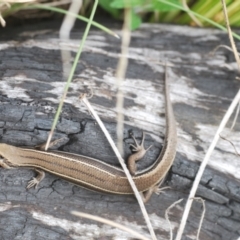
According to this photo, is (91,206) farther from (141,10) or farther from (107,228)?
(141,10)

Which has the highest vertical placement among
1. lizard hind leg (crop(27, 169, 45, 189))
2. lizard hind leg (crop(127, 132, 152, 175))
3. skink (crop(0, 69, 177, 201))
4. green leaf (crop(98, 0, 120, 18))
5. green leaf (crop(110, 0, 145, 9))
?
green leaf (crop(110, 0, 145, 9))

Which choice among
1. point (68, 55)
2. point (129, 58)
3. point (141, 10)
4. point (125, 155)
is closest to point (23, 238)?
point (125, 155)

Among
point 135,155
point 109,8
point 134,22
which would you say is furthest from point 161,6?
point 135,155

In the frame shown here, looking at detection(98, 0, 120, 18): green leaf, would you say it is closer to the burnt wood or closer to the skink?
the burnt wood

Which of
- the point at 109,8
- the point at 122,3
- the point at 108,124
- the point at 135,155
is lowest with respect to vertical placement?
the point at 135,155

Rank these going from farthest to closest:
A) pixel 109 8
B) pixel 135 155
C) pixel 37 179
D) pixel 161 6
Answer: pixel 109 8 < pixel 161 6 < pixel 135 155 < pixel 37 179

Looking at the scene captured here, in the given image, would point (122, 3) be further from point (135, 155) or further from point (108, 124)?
point (135, 155)

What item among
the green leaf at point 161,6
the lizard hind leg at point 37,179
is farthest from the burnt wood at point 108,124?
the green leaf at point 161,6

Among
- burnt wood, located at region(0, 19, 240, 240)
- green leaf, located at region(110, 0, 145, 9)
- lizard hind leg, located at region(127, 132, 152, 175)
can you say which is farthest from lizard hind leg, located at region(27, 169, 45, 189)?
green leaf, located at region(110, 0, 145, 9)

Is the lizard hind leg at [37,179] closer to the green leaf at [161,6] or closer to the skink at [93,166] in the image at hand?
the skink at [93,166]
